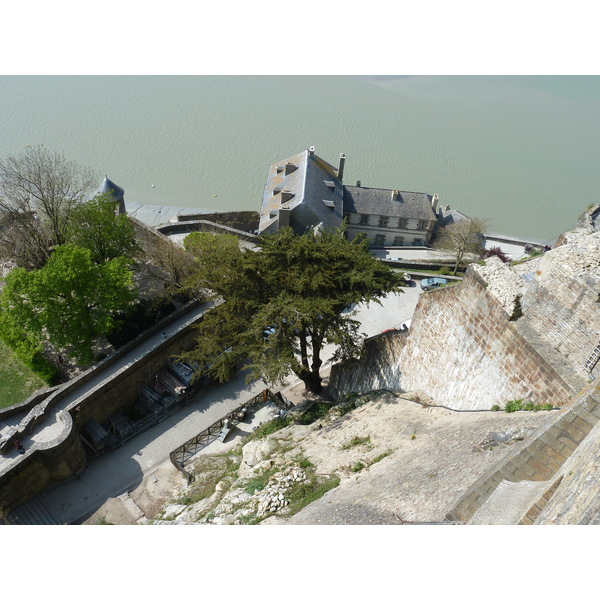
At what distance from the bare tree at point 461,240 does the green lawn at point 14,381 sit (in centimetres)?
2644

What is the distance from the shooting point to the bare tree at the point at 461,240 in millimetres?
32531

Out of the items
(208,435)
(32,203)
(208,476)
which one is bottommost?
(208,476)

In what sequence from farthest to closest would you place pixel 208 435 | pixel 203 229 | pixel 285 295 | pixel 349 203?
pixel 349 203 → pixel 203 229 → pixel 208 435 → pixel 285 295

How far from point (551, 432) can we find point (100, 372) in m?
18.2

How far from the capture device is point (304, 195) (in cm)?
3155

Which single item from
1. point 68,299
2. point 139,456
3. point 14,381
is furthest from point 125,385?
point 14,381

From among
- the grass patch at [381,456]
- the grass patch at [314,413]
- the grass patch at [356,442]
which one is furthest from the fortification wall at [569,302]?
the grass patch at [314,413]

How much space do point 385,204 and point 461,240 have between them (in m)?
6.82

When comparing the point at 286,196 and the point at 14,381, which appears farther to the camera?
the point at 286,196

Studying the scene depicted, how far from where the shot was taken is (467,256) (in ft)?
113

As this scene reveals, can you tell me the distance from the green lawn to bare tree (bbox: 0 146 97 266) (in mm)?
5290

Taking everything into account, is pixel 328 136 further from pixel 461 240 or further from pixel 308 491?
pixel 308 491

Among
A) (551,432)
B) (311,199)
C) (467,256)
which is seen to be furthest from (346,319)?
(467,256)

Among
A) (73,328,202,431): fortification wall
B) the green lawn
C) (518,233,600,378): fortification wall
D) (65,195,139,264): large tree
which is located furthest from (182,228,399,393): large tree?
the green lawn
